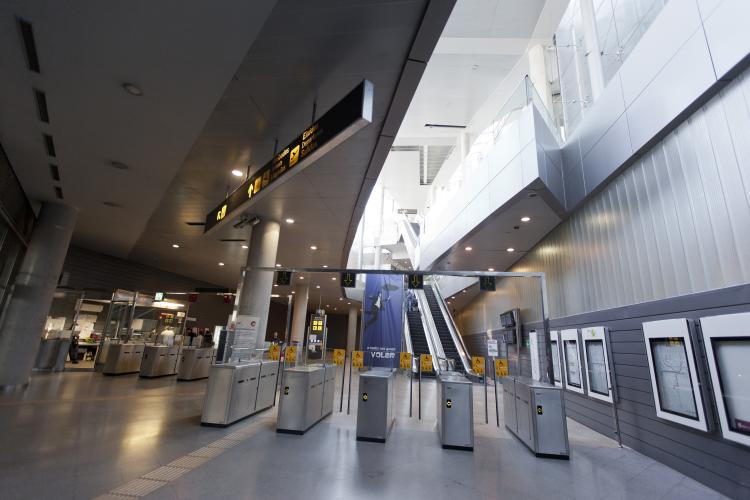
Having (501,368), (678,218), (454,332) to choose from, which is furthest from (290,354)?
(454,332)

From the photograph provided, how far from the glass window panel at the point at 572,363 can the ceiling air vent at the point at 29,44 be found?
8912 mm

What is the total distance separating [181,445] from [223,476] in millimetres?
1311

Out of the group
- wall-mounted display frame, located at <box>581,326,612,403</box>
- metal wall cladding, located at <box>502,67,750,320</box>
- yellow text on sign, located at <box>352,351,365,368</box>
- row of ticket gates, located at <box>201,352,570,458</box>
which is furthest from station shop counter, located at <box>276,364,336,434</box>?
metal wall cladding, located at <box>502,67,750,320</box>

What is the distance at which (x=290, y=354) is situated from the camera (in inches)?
277

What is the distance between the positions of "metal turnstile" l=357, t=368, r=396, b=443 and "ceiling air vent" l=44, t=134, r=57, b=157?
19.0 feet

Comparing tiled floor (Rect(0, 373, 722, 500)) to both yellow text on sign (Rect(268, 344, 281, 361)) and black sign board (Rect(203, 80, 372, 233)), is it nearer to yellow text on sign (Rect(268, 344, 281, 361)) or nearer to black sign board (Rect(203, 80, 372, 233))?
yellow text on sign (Rect(268, 344, 281, 361))

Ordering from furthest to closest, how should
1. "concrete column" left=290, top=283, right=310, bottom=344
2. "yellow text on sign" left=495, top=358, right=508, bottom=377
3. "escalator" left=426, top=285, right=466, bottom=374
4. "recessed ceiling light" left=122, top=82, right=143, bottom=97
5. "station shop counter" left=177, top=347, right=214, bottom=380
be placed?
"concrete column" left=290, top=283, right=310, bottom=344 < "escalator" left=426, top=285, right=466, bottom=374 < "station shop counter" left=177, top=347, right=214, bottom=380 < "yellow text on sign" left=495, top=358, right=508, bottom=377 < "recessed ceiling light" left=122, top=82, right=143, bottom=97

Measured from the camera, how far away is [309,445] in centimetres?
Answer: 477

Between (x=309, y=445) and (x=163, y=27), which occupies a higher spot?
(x=163, y=27)

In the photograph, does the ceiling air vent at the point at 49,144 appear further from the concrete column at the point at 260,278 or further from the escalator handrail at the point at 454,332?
the escalator handrail at the point at 454,332

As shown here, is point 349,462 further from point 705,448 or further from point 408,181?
point 408,181

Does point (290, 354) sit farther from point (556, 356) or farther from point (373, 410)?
point (556, 356)

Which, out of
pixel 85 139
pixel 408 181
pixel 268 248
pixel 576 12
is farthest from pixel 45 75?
pixel 408 181

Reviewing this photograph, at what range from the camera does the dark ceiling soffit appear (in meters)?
2.99
